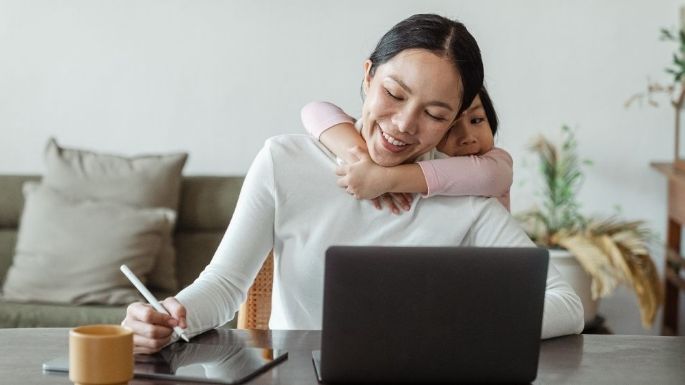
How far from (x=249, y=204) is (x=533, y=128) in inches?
82.2

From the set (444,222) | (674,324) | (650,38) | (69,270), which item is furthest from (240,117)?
(444,222)

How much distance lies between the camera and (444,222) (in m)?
1.72

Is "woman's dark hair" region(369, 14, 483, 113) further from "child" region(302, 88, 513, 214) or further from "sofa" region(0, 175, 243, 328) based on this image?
"sofa" region(0, 175, 243, 328)

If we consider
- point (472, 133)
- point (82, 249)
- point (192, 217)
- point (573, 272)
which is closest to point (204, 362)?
point (472, 133)

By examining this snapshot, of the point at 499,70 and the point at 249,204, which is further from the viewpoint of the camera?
the point at 499,70

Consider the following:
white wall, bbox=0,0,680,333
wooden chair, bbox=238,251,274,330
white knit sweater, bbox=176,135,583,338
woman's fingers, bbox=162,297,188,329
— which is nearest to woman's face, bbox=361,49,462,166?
white knit sweater, bbox=176,135,583,338

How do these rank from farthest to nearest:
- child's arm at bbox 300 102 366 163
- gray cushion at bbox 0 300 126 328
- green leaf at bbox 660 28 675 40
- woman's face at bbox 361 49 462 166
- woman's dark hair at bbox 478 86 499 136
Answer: green leaf at bbox 660 28 675 40
gray cushion at bbox 0 300 126 328
woman's dark hair at bbox 478 86 499 136
child's arm at bbox 300 102 366 163
woman's face at bbox 361 49 462 166

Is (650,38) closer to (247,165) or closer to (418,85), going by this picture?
(247,165)

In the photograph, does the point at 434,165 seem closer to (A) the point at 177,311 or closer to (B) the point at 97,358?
(A) the point at 177,311

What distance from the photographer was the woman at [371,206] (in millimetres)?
1625

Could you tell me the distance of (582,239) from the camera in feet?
10.9

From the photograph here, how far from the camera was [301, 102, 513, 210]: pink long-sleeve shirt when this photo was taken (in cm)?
168

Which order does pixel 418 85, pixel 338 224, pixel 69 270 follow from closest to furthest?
1. pixel 418 85
2. pixel 338 224
3. pixel 69 270

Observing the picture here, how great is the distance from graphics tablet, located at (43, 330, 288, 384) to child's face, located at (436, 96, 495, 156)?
0.61m
